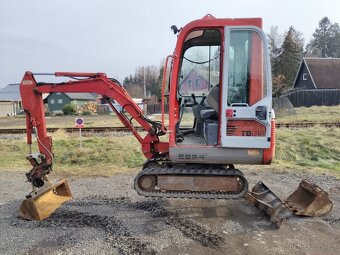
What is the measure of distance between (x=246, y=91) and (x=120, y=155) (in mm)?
6659

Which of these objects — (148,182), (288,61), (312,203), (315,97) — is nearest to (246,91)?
(148,182)

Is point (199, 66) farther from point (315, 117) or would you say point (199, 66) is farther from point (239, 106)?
point (315, 117)

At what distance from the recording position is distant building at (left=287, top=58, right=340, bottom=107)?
1679 inches

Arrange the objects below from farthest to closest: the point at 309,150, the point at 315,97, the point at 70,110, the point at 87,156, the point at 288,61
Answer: the point at 288,61, the point at 70,110, the point at 315,97, the point at 309,150, the point at 87,156

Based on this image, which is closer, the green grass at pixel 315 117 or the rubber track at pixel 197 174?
the rubber track at pixel 197 174

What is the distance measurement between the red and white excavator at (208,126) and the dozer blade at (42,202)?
17 mm

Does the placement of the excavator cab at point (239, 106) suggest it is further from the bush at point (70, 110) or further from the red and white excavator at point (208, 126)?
the bush at point (70, 110)

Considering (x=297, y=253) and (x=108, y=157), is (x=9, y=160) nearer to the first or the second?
(x=108, y=157)

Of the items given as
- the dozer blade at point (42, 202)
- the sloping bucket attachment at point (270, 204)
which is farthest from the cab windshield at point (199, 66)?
the dozer blade at point (42, 202)

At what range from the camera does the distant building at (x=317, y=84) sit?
42.7m

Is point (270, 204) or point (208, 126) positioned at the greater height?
point (208, 126)

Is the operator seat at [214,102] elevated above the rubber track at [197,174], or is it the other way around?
the operator seat at [214,102]

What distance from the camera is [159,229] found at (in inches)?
211

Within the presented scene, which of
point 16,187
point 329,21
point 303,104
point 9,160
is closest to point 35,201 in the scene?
point 16,187
